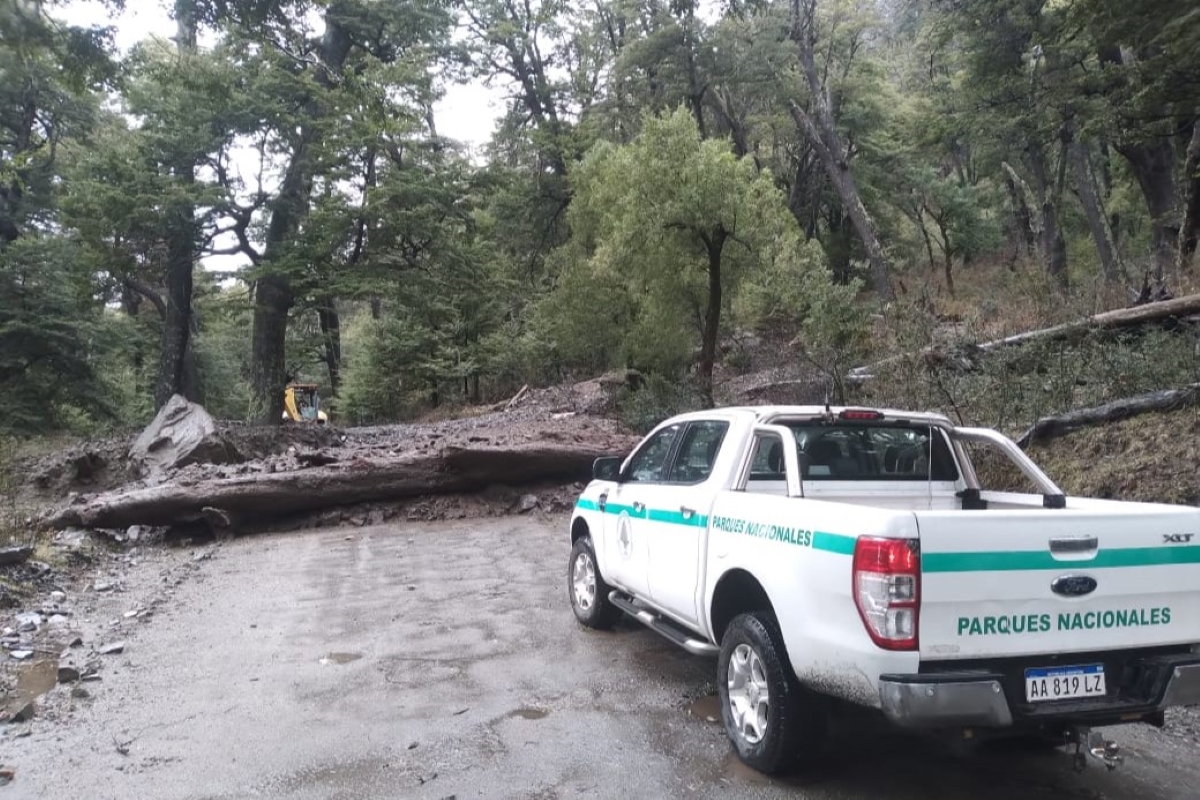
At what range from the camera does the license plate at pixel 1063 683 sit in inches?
143

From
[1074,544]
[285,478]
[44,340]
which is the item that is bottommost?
[285,478]

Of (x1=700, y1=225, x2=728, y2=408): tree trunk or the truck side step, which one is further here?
(x1=700, y1=225, x2=728, y2=408): tree trunk

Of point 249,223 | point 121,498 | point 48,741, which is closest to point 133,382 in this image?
point 249,223

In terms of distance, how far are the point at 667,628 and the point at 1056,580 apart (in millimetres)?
2481

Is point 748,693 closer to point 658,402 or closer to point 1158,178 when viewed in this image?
point 658,402

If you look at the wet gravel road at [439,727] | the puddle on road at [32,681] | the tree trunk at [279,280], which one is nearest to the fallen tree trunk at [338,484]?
the wet gravel road at [439,727]

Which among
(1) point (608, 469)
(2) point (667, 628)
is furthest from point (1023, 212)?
(2) point (667, 628)

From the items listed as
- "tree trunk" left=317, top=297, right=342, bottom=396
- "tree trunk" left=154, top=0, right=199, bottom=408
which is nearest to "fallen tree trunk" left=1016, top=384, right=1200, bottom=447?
"tree trunk" left=154, top=0, right=199, bottom=408

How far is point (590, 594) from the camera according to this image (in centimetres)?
702

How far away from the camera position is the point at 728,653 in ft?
14.9

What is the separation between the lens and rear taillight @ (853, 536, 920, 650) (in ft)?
11.5

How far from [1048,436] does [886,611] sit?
20.7 feet

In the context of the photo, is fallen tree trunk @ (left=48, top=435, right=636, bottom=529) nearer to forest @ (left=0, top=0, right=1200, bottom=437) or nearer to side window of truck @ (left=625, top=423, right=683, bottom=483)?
forest @ (left=0, top=0, right=1200, bottom=437)

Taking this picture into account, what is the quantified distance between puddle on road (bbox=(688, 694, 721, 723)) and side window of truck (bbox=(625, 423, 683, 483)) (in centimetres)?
148
